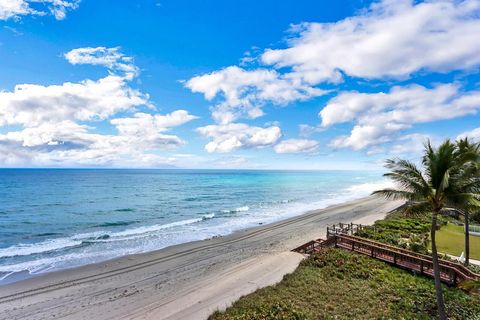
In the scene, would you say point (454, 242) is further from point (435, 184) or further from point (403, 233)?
point (435, 184)

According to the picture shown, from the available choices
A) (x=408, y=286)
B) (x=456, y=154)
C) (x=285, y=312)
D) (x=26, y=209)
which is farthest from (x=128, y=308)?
(x=26, y=209)

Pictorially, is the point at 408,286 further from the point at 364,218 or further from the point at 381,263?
the point at 364,218

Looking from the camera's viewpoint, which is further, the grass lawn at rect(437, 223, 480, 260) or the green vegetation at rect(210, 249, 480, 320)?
the grass lawn at rect(437, 223, 480, 260)

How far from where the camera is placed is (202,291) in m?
16.5

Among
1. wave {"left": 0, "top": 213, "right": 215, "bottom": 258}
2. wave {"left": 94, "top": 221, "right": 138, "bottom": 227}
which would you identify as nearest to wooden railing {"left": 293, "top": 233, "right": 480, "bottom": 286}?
wave {"left": 0, "top": 213, "right": 215, "bottom": 258}

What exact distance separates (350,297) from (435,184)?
21.6ft

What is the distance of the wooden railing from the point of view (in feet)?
50.5

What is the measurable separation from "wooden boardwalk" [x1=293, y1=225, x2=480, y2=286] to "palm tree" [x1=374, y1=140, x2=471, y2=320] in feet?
18.1

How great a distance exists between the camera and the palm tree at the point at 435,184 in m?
10.7

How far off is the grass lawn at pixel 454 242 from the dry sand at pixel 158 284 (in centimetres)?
1166

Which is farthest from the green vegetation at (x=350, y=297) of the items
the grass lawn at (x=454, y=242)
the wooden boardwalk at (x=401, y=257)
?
the grass lawn at (x=454, y=242)

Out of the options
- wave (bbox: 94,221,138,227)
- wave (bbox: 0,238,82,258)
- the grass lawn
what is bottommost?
wave (bbox: 0,238,82,258)

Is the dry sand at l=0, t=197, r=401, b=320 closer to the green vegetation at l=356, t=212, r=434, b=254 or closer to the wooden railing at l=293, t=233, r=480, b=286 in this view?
the wooden railing at l=293, t=233, r=480, b=286

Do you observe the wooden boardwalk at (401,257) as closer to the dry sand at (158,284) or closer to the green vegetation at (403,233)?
the green vegetation at (403,233)
